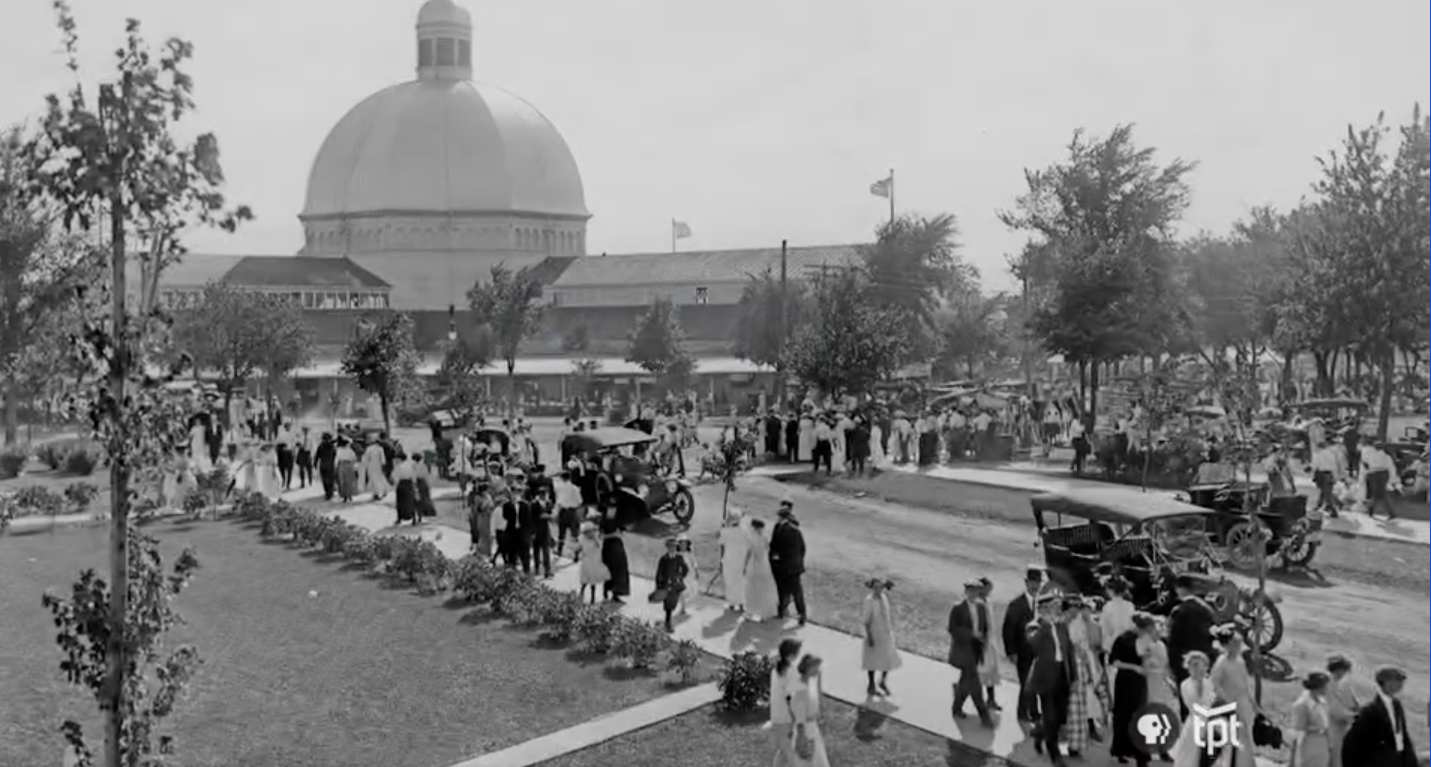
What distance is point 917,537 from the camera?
2188 centimetres

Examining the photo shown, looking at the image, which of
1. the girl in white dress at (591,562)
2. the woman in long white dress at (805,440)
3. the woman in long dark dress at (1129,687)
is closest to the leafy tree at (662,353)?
the woman in long white dress at (805,440)

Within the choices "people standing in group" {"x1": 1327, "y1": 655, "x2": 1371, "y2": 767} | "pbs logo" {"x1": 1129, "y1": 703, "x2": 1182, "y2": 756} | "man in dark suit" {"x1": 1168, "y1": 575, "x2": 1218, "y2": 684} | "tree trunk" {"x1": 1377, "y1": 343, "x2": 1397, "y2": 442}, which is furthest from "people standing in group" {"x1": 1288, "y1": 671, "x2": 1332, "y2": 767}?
"tree trunk" {"x1": 1377, "y1": 343, "x2": 1397, "y2": 442}

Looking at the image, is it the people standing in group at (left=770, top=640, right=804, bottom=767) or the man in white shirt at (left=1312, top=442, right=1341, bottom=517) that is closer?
the people standing in group at (left=770, top=640, right=804, bottom=767)

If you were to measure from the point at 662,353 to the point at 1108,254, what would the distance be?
2395cm

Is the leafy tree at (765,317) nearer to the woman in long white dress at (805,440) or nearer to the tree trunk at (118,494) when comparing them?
the woman in long white dress at (805,440)

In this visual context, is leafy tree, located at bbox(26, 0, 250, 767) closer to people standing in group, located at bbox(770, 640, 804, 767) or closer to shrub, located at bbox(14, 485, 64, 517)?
people standing in group, located at bbox(770, 640, 804, 767)

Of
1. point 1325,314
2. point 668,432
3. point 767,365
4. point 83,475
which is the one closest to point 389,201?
point 767,365

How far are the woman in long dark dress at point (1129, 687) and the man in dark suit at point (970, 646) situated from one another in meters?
1.46

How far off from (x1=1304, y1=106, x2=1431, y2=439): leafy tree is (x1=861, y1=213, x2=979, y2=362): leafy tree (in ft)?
82.8

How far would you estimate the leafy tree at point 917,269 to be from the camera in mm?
55688

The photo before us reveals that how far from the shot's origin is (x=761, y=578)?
15.8 metres

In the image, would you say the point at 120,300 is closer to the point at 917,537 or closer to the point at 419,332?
the point at 917,537

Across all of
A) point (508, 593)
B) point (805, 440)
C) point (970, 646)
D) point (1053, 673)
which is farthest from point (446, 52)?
point (1053, 673)

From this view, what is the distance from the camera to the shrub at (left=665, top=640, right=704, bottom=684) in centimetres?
1326
